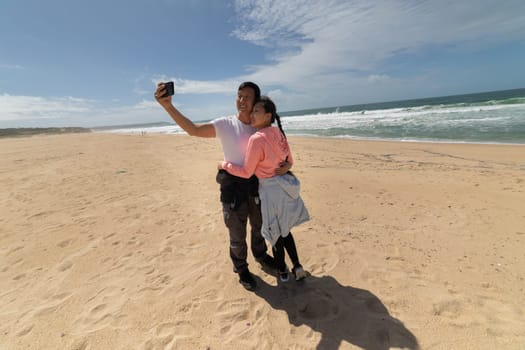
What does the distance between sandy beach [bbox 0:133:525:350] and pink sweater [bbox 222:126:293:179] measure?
4.49 ft

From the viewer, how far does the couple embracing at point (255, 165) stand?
80.7 inches

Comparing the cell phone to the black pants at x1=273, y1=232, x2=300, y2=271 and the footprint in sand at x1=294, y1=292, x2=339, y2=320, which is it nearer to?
the black pants at x1=273, y1=232, x2=300, y2=271

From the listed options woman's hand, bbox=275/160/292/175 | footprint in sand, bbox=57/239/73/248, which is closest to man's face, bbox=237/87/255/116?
woman's hand, bbox=275/160/292/175

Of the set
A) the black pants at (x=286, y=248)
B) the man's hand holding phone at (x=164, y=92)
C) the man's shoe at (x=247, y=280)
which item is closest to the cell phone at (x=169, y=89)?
the man's hand holding phone at (x=164, y=92)

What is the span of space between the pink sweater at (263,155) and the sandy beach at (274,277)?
137 centimetres

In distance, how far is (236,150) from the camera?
218 centimetres

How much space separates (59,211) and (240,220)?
187 inches

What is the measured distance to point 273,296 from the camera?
2527mm

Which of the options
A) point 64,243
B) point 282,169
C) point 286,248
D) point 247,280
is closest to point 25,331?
point 64,243

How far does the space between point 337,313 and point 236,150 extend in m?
1.80

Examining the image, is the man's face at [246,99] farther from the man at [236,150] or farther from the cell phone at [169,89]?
the cell phone at [169,89]

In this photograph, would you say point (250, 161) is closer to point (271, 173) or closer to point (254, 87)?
point (271, 173)

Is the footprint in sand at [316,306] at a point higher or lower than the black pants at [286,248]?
lower

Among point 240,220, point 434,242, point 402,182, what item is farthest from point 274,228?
point 402,182
